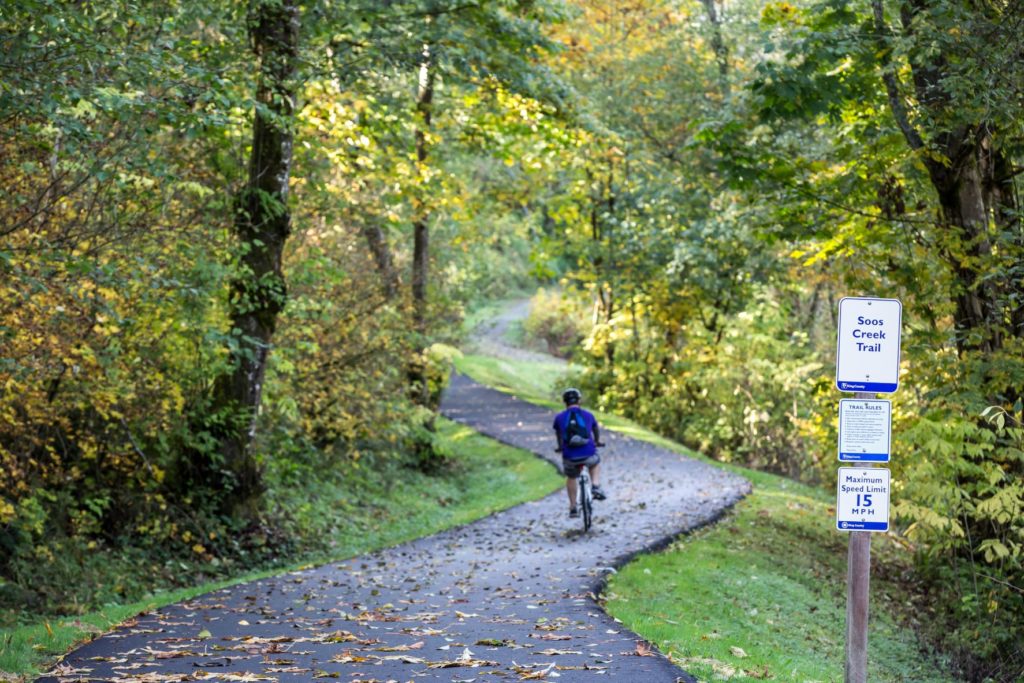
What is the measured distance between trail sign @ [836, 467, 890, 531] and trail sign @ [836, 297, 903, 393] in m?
0.51

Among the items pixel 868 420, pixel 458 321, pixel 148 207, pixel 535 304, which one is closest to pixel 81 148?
pixel 148 207

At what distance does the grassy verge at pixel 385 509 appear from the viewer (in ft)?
29.5

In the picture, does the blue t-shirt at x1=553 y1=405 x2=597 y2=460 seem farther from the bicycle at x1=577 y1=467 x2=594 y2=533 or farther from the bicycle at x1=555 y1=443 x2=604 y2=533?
the bicycle at x1=577 y1=467 x2=594 y2=533

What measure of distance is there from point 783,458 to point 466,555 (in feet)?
49.0

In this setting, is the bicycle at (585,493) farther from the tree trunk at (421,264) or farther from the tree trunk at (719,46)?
the tree trunk at (719,46)

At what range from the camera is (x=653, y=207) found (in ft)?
98.6

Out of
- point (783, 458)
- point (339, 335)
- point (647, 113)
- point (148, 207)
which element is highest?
point (647, 113)

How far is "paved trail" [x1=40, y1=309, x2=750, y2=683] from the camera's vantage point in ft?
26.0

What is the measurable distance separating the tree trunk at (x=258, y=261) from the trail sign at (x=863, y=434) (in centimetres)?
888

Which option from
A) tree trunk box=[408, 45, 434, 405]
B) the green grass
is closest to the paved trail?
tree trunk box=[408, 45, 434, 405]

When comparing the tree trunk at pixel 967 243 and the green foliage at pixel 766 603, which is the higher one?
the tree trunk at pixel 967 243

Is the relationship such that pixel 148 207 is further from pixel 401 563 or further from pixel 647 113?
pixel 647 113

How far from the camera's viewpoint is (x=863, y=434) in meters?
6.58

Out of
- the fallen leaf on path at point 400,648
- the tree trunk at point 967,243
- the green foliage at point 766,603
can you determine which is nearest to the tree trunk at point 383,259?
the green foliage at point 766,603
